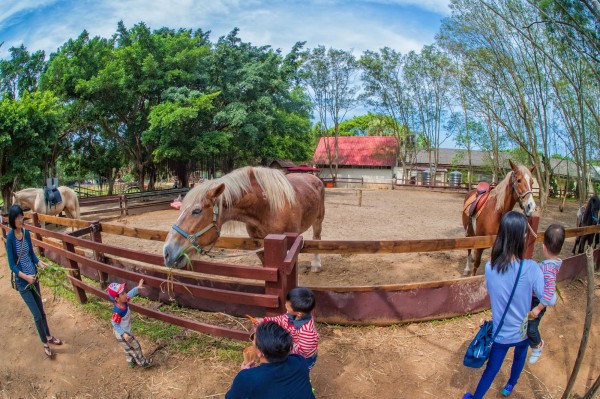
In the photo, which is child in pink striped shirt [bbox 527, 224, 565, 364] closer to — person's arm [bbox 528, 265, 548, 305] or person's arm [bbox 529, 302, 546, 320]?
person's arm [bbox 529, 302, 546, 320]

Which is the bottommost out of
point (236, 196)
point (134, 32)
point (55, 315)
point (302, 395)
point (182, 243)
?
point (55, 315)

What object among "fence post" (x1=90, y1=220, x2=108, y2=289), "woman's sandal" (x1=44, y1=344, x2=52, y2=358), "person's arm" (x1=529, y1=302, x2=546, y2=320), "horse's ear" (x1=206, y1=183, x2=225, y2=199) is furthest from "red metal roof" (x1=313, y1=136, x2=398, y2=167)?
"person's arm" (x1=529, y1=302, x2=546, y2=320)

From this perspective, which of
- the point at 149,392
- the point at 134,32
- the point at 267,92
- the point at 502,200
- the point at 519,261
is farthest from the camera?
the point at 267,92

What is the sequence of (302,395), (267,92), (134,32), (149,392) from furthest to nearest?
1. (267,92)
2. (134,32)
3. (149,392)
4. (302,395)

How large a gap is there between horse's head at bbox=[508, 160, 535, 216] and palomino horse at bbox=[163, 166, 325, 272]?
3.18 m

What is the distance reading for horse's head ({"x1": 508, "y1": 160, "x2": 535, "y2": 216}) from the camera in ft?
14.8

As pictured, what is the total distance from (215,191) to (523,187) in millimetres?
4457

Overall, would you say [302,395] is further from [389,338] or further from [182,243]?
[389,338]

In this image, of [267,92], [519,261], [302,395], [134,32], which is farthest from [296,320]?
[134,32]

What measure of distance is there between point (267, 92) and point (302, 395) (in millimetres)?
18301

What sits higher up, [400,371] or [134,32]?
[134,32]

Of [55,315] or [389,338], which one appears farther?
[55,315]

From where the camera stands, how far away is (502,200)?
4.86 meters

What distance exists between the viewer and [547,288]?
2346 millimetres
